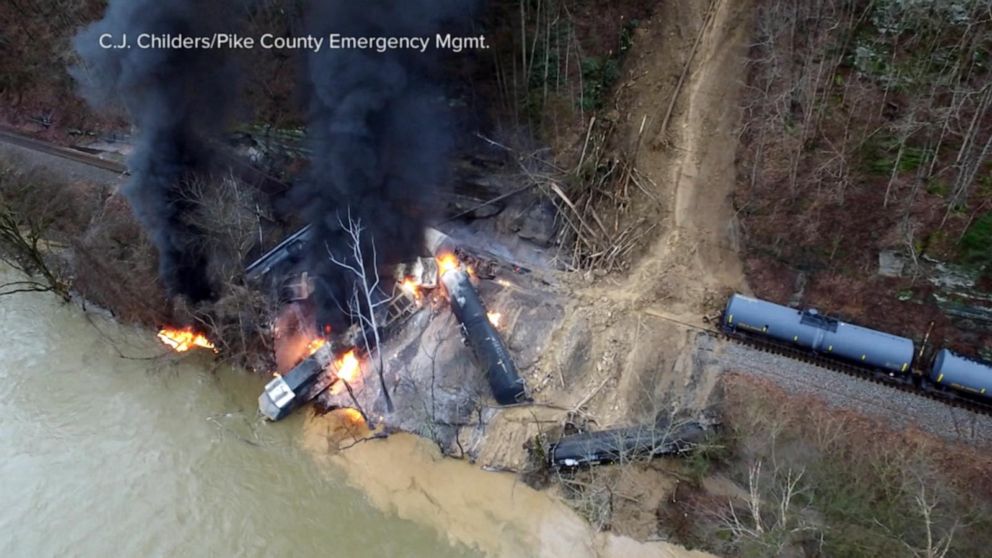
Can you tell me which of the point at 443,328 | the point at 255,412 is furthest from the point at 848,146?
the point at 255,412

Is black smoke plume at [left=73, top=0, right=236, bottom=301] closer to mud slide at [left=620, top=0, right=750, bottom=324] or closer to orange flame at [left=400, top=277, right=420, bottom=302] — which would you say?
orange flame at [left=400, top=277, right=420, bottom=302]

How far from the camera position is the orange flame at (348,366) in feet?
97.4

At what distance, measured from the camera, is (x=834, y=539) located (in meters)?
23.9

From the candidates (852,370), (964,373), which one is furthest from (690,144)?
(964,373)

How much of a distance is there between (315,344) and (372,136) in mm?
9790

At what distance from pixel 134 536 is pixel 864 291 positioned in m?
30.9

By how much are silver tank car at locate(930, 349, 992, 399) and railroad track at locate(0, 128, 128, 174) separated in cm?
4115

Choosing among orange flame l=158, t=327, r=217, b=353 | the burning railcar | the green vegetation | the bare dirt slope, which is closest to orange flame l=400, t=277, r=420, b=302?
the burning railcar

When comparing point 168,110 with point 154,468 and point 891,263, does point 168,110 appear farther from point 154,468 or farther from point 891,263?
point 891,263

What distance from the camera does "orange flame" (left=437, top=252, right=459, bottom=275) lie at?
31281 mm

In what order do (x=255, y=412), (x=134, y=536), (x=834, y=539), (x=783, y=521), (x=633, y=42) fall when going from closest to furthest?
(x=783, y=521) → (x=834, y=539) → (x=134, y=536) → (x=255, y=412) → (x=633, y=42)

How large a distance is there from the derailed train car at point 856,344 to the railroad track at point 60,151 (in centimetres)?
3443

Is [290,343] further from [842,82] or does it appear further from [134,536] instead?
[842,82]

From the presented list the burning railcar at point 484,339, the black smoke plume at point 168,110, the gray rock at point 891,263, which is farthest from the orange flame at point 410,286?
the gray rock at point 891,263
